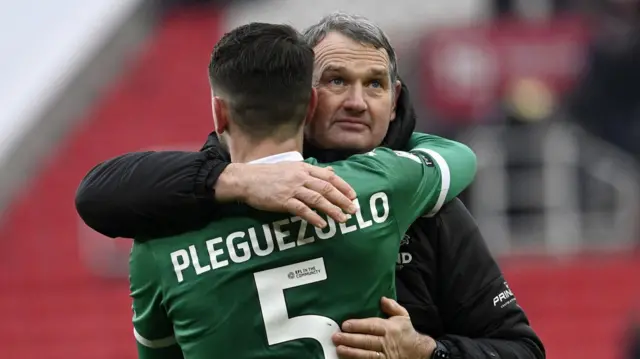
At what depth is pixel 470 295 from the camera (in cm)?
251

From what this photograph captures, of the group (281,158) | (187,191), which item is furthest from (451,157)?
(187,191)

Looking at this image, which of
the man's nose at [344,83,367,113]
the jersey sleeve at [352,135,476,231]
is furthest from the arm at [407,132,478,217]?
the man's nose at [344,83,367,113]

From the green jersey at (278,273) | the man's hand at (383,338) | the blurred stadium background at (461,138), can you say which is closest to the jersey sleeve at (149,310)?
the green jersey at (278,273)

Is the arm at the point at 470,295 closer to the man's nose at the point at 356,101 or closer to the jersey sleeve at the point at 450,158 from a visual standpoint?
the jersey sleeve at the point at 450,158

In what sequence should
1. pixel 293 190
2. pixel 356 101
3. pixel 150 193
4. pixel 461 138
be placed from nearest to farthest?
pixel 293 190, pixel 150 193, pixel 356 101, pixel 461 138

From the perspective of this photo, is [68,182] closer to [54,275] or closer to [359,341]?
[54,275]

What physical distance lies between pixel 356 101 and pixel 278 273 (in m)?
0.41

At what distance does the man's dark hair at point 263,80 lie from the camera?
224 centimetres

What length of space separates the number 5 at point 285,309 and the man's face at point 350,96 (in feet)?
1.10

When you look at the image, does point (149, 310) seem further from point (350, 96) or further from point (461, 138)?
point (461, 138)

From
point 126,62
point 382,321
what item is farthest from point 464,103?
point 382,321

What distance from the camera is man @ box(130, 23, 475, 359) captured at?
7.34 feet

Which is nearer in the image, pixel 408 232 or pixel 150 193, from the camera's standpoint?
pixel 150 193

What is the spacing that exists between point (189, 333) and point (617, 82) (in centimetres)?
657
